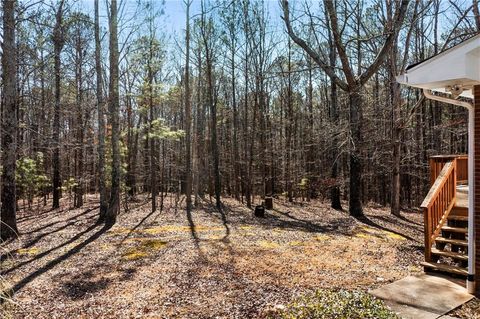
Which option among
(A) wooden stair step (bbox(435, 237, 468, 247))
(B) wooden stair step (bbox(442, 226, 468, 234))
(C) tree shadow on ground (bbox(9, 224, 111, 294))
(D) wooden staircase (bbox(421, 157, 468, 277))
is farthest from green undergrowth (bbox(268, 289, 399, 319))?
(C) tree shadow on ground (bbox(9, 224, 111, 294))

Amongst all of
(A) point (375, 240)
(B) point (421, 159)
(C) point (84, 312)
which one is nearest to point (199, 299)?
(C) point (84, 312)

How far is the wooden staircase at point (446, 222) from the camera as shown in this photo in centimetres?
602

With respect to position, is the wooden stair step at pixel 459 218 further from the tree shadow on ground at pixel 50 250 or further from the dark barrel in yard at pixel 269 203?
the dark barrel in yard at pixel 269 203

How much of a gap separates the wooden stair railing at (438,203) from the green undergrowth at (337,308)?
198cm

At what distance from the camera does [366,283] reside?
18.4ft

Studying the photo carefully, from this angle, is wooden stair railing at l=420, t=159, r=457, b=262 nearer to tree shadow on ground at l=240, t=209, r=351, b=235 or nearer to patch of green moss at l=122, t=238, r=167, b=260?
tree shadow on ground at l=240, t=209, r=351, b=235

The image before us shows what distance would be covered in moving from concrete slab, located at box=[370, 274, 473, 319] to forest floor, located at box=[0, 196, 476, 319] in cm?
37

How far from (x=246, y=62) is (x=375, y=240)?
13.1 metres

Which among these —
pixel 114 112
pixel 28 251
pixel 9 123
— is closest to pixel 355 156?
pixel 114 112

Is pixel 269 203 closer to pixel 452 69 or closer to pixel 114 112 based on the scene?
pixel 114 112

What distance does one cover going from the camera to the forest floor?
523 centimetres

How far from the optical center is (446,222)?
702 centimetres

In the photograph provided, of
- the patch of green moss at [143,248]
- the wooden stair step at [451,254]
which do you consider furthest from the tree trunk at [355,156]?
the patch of green moss at [143,248]

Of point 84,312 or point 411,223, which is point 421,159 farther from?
point 84,312
